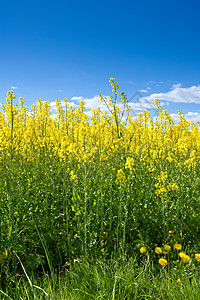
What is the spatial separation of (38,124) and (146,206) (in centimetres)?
399

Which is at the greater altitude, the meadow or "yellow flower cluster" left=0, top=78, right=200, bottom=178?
"yellow flower cluster" left=0, top=78, right=200, bottom=178

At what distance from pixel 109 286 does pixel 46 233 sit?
1114 millimetres

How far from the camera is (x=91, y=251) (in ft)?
8.44

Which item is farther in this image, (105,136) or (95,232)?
(105,136)

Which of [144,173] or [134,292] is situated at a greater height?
[144,173]

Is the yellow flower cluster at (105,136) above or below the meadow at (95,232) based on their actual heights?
above

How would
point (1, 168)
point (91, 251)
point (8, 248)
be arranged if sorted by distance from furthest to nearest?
point (1, 168) → point (91, 251) → point (8, 248)

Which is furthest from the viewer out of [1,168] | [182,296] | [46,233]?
[1,168]

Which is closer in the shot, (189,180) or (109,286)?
(109,286)

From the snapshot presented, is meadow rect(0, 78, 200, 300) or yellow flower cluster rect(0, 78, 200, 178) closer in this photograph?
meadow rect(0, 78, 200, 300)

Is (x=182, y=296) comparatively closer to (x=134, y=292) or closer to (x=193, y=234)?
(x=134, y=292)

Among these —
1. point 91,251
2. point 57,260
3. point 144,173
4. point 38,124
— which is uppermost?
point 38,124

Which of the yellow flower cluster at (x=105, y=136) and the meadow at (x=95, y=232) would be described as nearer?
the meadow at (x=95, y=232)

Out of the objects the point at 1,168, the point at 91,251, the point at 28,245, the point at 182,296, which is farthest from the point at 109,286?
the point at 1,168
